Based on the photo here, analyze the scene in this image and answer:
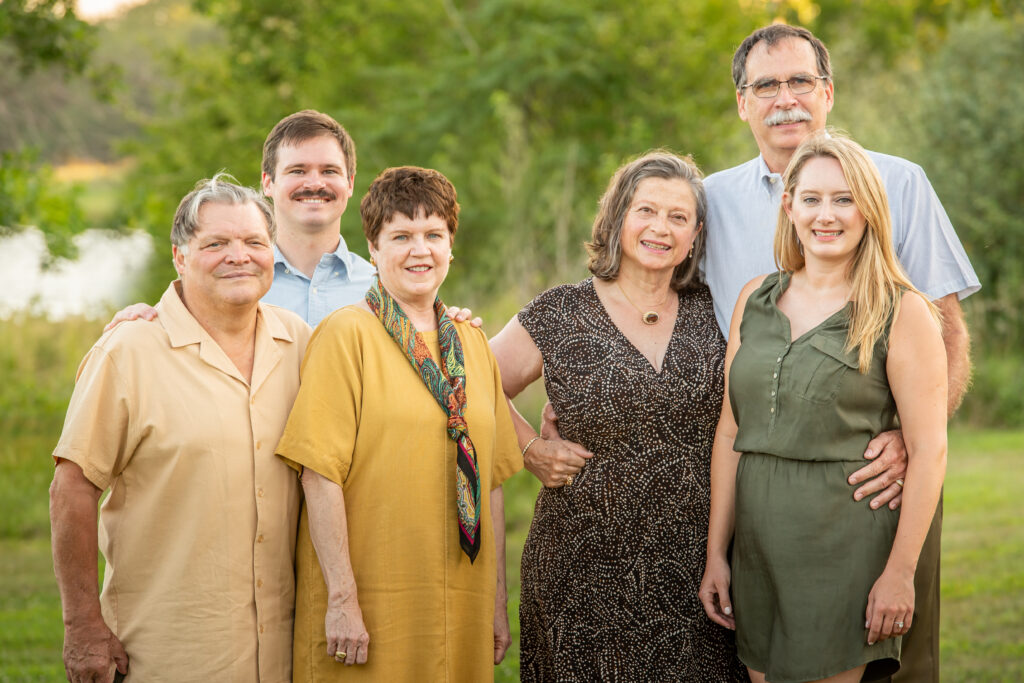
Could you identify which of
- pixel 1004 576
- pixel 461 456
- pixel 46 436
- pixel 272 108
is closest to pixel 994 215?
pixel 1004 576

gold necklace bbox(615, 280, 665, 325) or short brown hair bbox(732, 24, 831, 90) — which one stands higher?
short brown hair bbox(732, 24, 831, 90)

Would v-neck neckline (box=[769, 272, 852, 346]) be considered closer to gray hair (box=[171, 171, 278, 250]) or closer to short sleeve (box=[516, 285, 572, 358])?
short sleeve (box=[516, 285, 572, 358])

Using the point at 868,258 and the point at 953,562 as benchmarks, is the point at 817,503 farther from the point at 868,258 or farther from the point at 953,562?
the point at 953,562

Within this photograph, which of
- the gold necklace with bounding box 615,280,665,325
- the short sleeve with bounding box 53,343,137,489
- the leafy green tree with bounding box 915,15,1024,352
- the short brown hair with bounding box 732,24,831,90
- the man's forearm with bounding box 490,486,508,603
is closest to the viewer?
the short sleeve with bounding box 53,343,137,489

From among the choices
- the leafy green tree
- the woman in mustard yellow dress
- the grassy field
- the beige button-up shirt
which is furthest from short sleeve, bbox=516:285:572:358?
the leafy green tree

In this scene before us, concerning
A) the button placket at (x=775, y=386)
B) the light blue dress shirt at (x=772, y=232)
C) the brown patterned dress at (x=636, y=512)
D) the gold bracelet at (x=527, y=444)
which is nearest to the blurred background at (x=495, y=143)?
the brown patterned dress at (x=636, y=512)

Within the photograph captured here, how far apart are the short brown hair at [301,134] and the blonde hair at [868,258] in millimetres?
1694

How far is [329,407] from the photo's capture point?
114 inches

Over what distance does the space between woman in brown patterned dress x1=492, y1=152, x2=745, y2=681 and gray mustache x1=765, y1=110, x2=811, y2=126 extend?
382mm

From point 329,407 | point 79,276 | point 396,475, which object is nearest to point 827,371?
point 396,475

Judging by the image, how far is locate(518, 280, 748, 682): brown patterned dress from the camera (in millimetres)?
3467

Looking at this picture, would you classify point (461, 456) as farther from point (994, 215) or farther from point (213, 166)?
point (213, 166)

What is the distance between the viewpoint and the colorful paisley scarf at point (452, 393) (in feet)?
9.80

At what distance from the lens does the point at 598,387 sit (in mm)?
3504
